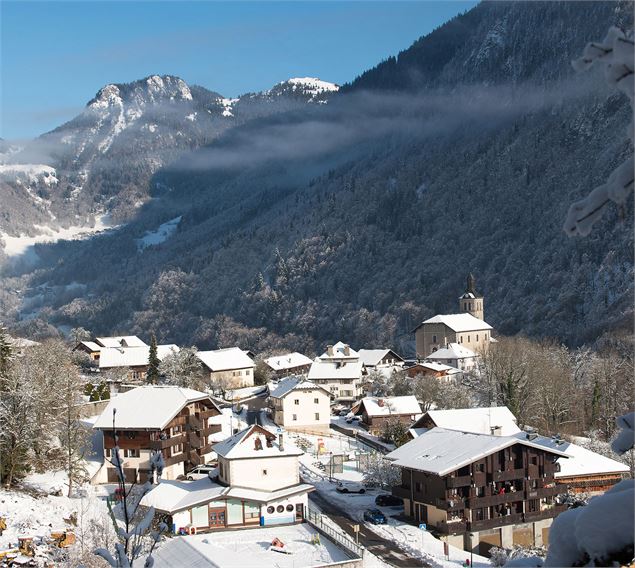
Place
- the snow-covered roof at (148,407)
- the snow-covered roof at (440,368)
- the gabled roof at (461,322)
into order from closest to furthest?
the snow-covered roof at (148,407), the snow-covered roof at (440,368), the gabled roof at (461,322)

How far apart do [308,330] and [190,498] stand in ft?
505

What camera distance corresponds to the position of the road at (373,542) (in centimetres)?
3931

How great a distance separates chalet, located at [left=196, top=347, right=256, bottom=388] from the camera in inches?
3804

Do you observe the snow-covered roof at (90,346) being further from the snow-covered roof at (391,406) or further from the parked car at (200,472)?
the parked car at (200,472)

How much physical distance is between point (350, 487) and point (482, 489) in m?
9.75

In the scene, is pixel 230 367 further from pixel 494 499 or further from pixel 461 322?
pixel 494 499

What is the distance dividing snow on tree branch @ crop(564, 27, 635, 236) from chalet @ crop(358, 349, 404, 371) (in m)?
100

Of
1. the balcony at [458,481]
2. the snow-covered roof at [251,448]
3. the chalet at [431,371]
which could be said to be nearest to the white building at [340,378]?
the chalet at [431,371]

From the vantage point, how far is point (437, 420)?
61.0 meters

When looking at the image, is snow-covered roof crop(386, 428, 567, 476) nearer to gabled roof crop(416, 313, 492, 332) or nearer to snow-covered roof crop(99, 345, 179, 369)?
snow-covered roof crop(99, 345, 179, 369)

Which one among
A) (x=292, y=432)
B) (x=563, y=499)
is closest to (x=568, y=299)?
(x=292, y=432)

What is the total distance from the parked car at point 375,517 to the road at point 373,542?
0.81 metres

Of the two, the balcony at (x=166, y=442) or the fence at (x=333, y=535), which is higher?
the balcony at (x=166, y=442)

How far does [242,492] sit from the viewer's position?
151 feet
